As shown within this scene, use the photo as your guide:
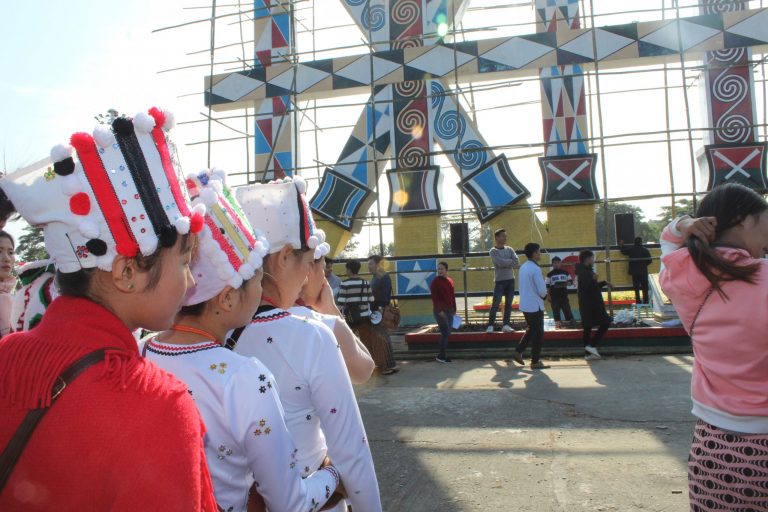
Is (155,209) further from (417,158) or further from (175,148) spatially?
(417,158)

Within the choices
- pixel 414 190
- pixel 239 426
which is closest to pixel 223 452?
pixel 239 426

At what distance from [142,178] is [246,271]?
0.48m

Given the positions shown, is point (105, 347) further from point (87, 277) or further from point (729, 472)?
point (729, 472)

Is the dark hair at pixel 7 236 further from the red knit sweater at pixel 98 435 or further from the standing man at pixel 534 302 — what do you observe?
the standing man at pixel 534 302

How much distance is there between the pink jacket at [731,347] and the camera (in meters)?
1.79

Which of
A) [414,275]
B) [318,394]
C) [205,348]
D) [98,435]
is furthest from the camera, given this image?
[414,275]

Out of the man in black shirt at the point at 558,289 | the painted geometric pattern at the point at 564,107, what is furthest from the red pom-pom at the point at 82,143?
the painted geometric pattern at the point at 564,107

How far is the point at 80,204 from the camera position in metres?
0.94

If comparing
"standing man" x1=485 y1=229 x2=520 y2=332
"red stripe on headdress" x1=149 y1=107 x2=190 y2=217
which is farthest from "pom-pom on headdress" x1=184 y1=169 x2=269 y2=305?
"standing man" x1=485 y1=229 x2=520 y2=332

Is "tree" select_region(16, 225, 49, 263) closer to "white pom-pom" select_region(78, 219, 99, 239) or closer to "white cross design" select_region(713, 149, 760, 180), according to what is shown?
"white pom-pom" select_region(78, 219, 99, 239)

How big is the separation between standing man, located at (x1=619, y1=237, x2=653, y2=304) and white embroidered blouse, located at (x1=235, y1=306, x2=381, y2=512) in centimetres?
1078

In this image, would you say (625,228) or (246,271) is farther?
(625,228)

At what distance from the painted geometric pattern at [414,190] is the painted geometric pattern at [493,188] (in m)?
0.61

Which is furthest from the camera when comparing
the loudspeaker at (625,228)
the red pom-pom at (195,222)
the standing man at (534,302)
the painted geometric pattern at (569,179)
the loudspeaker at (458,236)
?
the loudspeaker at (458,236)
